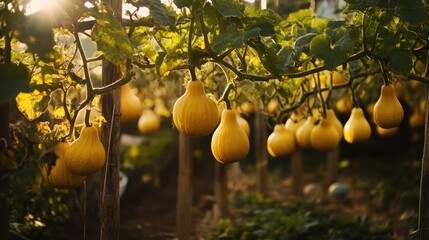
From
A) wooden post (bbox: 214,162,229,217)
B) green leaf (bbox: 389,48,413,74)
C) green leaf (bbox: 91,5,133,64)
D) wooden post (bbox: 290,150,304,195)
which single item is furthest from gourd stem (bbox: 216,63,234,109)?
wooden post (bbox: 290,150,304,195)

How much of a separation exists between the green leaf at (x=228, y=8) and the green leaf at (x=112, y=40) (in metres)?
0.34

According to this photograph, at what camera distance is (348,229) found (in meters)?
3.68

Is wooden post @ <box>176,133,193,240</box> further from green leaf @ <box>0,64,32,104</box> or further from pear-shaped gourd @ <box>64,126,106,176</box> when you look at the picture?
green leaf @ <box>0,64,32,104</box>

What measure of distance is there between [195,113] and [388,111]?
914mm

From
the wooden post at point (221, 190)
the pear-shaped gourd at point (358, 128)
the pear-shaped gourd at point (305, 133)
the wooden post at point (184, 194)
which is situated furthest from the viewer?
the wooden post at point (221, 190)

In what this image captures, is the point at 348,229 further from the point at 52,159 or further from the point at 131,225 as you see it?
the point at 52,159

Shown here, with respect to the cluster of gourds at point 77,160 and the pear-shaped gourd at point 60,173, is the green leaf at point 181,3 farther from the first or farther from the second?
the pear-shaped gourd at point 60,173

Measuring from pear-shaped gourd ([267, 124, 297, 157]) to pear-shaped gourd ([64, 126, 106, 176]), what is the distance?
1.18 meters

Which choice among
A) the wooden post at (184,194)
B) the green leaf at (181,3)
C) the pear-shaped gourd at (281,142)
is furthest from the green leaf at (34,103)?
the wooden post at (184,194)

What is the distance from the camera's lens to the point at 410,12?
1.81m

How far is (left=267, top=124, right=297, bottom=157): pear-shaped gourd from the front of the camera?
2.77m

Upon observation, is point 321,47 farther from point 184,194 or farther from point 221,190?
point 221,190

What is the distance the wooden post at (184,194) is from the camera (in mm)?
3236

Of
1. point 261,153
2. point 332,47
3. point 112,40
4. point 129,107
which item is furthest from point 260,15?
point 261,153
